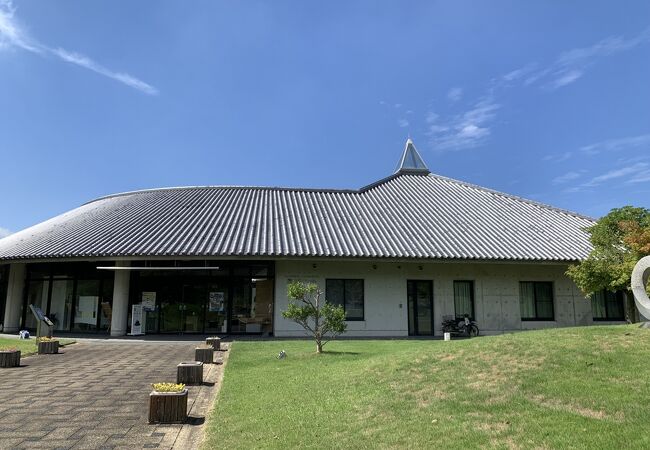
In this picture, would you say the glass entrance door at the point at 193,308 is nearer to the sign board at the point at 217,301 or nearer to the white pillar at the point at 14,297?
the sign board at the point at 217,301

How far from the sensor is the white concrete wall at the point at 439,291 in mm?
20438

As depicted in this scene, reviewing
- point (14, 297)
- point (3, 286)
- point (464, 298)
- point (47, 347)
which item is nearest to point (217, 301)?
point (47, 347)

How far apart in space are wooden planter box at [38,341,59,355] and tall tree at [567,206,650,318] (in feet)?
57.3

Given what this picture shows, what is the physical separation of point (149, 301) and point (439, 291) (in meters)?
12.6

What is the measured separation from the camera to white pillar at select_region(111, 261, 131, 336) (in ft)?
66.3

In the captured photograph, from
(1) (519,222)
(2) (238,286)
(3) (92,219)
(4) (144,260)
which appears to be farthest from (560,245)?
(3) (92,219)

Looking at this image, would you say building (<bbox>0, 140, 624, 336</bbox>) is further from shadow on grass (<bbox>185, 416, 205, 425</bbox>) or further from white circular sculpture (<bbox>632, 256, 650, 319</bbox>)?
shadow on grass (<bbox>185, 416, 205, 425</bbox>)

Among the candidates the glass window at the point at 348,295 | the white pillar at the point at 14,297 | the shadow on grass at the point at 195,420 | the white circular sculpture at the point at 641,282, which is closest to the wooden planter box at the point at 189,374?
the shadow on grass at the point at 195,420

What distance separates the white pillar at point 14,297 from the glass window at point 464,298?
2032cm

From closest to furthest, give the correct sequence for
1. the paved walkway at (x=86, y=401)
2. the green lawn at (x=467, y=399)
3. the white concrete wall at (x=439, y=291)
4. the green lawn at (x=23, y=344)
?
1. the green lawn at (x=467, y=399)
2. the paved walkway at (x=86, y=401)
3. the green lawn at (x=23, y=344)
4. the white concrete wall at (x=439, y=291)

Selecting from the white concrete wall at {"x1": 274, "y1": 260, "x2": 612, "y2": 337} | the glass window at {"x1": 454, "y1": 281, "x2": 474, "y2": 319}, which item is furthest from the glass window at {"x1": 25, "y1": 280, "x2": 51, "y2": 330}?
the glass window at {"x1": 454, "y1": 281, "x2": 474, "y2": 319}

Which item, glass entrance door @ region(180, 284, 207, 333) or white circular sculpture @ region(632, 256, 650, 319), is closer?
white circular sculpture @ region(632, 256, 650, 319)

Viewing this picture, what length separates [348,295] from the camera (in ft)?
67.9

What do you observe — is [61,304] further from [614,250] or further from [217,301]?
[614,250]
